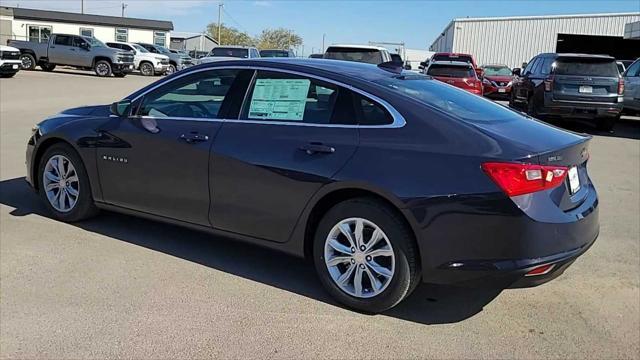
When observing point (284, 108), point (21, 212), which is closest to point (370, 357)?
point (284, 108)

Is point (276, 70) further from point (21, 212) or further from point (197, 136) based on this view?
point (21, 212)

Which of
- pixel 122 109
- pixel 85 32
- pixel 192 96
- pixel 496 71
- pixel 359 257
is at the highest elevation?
pixel 85 32

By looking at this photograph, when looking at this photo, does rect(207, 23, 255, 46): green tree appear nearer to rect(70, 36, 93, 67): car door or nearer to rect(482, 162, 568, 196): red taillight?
rect(70, 36, 93, 67): car door

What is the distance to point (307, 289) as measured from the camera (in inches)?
167

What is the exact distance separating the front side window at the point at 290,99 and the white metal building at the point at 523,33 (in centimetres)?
4566

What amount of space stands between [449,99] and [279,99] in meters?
1.21

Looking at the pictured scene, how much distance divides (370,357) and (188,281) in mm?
1582

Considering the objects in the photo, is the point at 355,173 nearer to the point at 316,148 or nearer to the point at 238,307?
the point at 316,148

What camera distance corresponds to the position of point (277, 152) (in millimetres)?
4109

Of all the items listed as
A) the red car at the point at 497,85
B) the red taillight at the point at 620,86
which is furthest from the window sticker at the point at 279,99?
the red car at the point at 497,85

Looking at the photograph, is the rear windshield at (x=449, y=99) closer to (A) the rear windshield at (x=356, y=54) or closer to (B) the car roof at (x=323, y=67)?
(B) the car roof at (x=323, y=67)

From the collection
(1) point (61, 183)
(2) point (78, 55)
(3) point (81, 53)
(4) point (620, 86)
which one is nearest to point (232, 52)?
(3) point (81, 53)

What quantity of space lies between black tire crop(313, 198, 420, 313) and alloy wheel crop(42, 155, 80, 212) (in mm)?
2609

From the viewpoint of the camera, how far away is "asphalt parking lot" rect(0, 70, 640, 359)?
3445 millimetres
